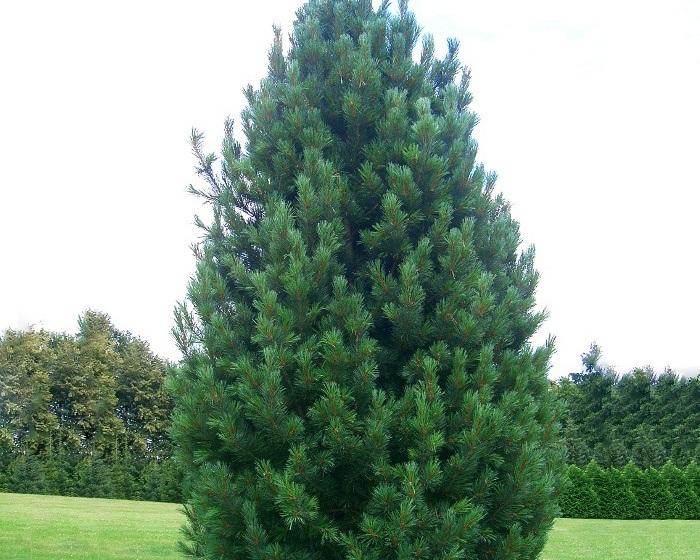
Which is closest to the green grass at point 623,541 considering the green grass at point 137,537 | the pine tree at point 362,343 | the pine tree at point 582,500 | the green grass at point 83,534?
the green grass at point 137,537

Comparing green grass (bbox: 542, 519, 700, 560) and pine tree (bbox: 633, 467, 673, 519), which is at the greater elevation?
pine tree (bbox: 633, 467, 673, 519)

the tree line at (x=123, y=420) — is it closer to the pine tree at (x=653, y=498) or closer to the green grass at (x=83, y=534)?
the pine tree at (x=653, y=498)

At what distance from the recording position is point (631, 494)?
34.6m

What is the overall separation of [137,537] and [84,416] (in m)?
33.4

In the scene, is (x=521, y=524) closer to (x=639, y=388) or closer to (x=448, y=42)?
(x=448, y=42)

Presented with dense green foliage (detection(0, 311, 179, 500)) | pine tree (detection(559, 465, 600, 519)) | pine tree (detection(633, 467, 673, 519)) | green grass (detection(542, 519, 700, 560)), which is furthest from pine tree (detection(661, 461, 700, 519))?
dense green foliage (detection(0, 311, 179, 500))

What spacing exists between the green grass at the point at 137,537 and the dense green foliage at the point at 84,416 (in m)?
15.7

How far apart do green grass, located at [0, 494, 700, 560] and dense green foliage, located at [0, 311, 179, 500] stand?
15.7 meters

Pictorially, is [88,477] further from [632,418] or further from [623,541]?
[623,541]

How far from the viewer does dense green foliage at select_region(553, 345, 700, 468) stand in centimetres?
3169

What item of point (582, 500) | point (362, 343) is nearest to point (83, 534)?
point (362, 343)

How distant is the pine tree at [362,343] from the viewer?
5.15 meters

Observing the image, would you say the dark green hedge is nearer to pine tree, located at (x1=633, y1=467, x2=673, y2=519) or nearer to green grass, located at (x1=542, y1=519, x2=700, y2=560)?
green grass, located at (x1=542, y1=519, x2=700, y2=560)

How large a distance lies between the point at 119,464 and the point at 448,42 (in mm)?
45312
